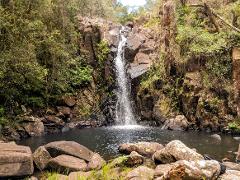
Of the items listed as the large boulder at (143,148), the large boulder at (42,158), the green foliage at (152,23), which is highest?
the green foliage at (152,23)

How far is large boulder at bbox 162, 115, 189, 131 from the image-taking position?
2869 centimetres

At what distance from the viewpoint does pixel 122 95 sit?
35.9 m

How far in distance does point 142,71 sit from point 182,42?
564 cm

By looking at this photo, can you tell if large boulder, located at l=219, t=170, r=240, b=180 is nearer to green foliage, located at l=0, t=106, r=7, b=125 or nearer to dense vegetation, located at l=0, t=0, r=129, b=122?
dense vegetation, located at l=0, t=0, r=129, b=122

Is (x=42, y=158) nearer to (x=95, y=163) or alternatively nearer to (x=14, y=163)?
(x=14, y=163)

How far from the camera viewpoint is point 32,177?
43.4 ft

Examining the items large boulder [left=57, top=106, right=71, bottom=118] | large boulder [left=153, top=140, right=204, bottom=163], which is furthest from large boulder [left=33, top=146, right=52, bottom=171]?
large boulder [left=57, top=106, right=71, bottom=118]

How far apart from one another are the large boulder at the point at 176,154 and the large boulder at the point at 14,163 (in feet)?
16.8

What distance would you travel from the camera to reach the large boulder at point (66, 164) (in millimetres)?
13954

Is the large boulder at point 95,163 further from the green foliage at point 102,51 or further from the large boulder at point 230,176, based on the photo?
the green foliage at point 102,51

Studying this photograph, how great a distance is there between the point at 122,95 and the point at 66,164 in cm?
2198

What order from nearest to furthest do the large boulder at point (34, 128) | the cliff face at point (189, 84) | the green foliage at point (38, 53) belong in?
the green foliage at point (38, 53) → the large boulder at point (34, 128) → the cliff face at point (189, 84)

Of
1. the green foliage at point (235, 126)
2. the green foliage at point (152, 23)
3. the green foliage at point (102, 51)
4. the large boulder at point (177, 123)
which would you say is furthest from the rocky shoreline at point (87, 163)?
the green foliage at point (152, 23)

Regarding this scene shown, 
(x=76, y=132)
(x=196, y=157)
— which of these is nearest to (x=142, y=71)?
(x=76, y=132)
